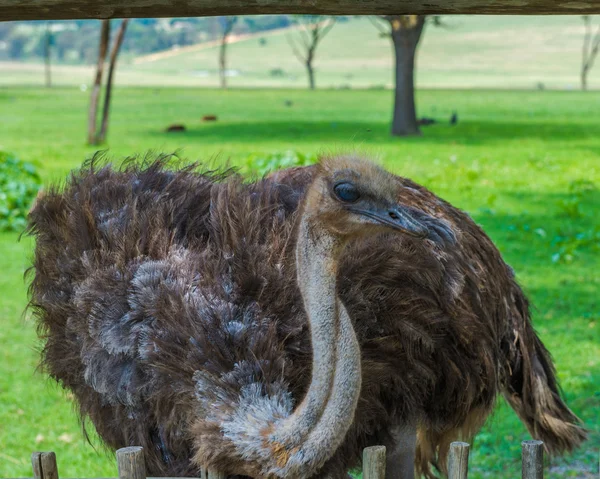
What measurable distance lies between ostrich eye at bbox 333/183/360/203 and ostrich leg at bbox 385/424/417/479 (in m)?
1.09

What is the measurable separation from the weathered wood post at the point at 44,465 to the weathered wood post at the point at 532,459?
144 centimetres

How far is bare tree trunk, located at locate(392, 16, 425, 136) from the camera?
22641mm

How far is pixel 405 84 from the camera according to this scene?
75.3ft

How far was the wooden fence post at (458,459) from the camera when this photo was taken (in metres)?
2.80

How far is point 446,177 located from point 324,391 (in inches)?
457

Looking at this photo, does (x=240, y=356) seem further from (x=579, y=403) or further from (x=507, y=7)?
(x=579, y=403)

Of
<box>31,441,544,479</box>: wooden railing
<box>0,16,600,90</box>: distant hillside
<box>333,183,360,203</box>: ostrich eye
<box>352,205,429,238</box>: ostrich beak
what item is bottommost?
<box>0,16,600,90</box>: distant hillside

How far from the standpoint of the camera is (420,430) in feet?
13.6

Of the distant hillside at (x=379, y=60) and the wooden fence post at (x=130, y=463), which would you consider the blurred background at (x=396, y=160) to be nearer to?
the wooden fence post at (x=130, y=463)

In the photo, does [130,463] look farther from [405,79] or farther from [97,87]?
[405,79]

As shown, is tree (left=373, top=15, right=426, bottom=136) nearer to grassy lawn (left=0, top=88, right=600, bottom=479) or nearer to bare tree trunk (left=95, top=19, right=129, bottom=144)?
grassy lawn (left=0, top=88, right=600, bottom=479)

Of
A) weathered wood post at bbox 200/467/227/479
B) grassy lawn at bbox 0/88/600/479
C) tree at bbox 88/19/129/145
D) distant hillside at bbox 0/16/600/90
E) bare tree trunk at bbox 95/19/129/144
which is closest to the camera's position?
weathered wood post at bbox 200/467/227/479

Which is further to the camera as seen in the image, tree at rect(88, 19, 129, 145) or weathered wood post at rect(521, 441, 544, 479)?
tree at rect(88, 19, 129, 145)

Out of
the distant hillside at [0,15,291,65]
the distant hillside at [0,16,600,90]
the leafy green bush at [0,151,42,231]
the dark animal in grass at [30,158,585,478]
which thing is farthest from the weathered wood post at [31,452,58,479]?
the distant hillside at [0,15,291,65]
